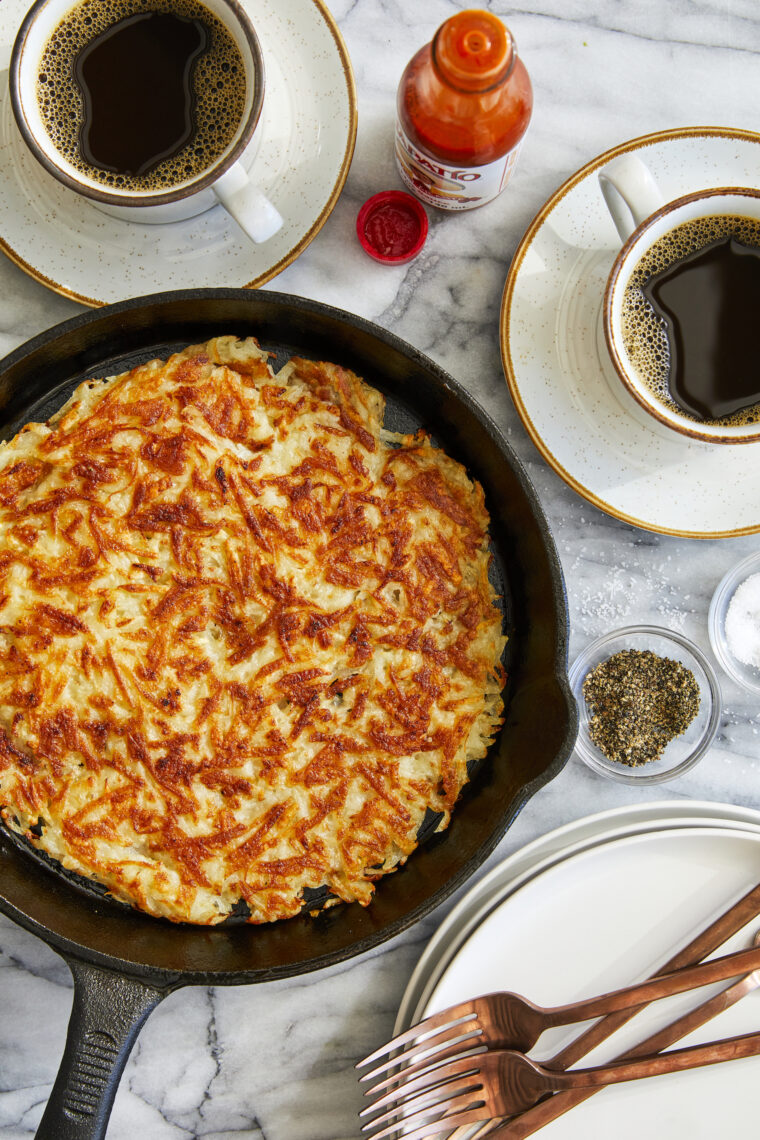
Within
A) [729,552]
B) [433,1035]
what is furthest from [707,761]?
[433,1035]

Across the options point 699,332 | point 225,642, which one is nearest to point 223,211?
point 225,642

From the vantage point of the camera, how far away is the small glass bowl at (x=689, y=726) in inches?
104

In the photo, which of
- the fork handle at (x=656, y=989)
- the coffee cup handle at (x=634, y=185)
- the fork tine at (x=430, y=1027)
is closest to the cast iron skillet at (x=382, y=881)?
the fork tine at (x=430, y=1027)

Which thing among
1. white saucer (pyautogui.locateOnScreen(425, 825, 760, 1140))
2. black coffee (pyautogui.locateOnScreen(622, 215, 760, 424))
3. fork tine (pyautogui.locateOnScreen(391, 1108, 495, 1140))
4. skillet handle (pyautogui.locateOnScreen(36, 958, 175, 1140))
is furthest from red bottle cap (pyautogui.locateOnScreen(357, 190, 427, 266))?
fork tine (pyautogui.locateOnScreen(391, 1108, 495, 1140))

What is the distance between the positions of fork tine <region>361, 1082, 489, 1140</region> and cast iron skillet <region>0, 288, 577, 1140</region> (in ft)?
1.70

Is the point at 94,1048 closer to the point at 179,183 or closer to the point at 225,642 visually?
the point at 225,642

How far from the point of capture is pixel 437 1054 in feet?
7.75

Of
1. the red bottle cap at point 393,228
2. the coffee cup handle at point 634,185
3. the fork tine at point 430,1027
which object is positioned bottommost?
the fork tine at point 430,1027

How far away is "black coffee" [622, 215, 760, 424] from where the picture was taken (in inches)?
93.7

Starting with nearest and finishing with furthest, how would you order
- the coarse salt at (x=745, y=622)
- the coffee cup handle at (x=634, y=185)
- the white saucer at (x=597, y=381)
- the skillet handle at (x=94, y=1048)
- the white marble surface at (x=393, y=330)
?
the skillet handle at (x=94, y=1048) → the coffee cup handle at (x=634, y=185) → the white saucer at (x=597, y=381) → the white marble surface at (x=393, y=330) → the coarse salt at (x=745, y=622)

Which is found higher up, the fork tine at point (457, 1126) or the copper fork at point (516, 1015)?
the copper fork at point (516, 1015)

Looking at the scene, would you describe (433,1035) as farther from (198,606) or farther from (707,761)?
(198,606)

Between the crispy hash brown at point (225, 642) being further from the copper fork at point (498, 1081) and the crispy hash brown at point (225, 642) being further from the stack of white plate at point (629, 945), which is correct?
the copper fork at point (498, 1081)

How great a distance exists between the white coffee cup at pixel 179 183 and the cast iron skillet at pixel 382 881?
0.25 metres
